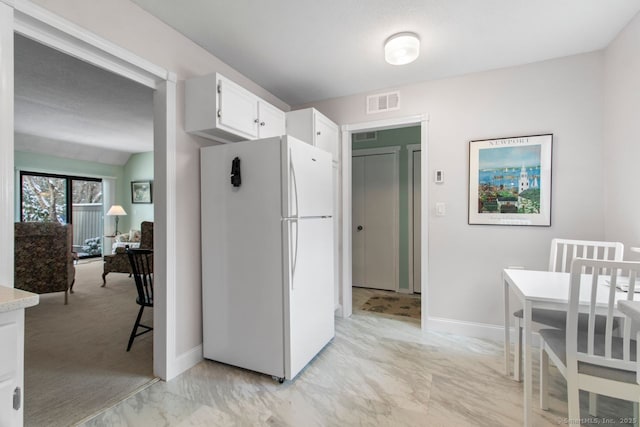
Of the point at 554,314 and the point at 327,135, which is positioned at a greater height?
the point at 327,135

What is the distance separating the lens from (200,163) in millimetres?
2312

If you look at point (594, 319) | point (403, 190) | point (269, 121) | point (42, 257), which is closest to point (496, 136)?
point (403, 190)

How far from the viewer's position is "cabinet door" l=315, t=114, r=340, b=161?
294 cm

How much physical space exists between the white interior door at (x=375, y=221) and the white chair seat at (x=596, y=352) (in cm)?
276

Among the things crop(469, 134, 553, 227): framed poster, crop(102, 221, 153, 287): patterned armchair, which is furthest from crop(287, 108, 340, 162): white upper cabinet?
crop(102, 221, 153, 287): patterned armchair

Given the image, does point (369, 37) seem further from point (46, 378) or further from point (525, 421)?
point (46, 378)

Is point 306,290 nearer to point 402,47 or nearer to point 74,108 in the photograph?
point 402,47

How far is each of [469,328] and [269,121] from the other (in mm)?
2649

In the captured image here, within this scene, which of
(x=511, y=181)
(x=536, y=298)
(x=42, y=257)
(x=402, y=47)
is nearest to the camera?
(x=536, y=298)

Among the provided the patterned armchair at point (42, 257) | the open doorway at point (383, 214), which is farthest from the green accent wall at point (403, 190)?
the patterned armchair at point (42, 257)

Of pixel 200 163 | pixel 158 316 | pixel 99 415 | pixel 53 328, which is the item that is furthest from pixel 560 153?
pixel 53 328

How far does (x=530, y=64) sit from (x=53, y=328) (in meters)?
5.11

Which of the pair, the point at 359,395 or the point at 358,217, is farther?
the point at 358,217

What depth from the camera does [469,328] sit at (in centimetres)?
278
